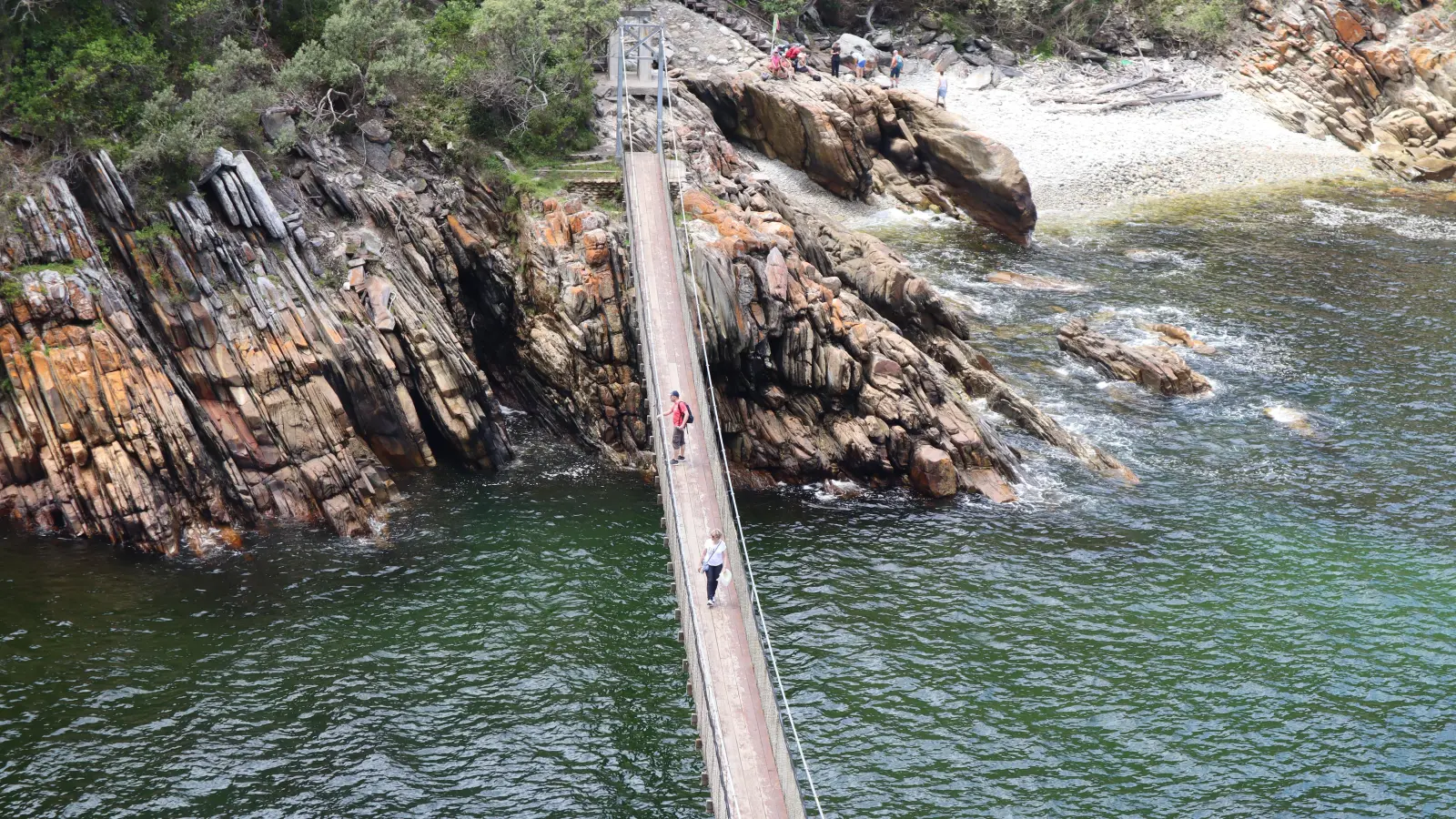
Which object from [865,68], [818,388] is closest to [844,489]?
[818,388]

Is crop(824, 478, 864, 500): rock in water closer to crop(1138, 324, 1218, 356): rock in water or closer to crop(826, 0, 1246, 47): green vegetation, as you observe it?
crop(1138, 324, 1218, 356): rock in water

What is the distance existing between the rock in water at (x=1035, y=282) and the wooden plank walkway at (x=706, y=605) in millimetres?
20643

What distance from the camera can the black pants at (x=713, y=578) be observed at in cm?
2738

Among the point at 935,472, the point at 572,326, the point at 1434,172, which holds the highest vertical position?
the point at 572,326

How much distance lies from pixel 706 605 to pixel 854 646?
5.94m

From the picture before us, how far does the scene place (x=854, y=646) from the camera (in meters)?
31.9

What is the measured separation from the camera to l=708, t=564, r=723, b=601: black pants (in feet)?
89.8

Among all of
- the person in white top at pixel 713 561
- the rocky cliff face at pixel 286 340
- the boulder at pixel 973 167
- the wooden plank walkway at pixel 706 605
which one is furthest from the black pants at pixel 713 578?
the boulder at pixel 973 167

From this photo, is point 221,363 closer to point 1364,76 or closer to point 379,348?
point 379,348

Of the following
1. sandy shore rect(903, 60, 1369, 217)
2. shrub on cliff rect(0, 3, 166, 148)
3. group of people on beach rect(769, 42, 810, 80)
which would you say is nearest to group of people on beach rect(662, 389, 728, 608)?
shrub on cliff rect(0, 3, 166, 148)

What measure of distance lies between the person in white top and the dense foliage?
2240 cm

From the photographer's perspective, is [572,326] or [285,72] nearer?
[572,326]

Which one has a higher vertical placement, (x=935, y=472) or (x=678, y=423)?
(x=678, y=423)

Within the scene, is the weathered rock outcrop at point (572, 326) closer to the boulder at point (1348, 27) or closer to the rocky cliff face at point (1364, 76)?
the rocky cliff face at point (1364, 76)
